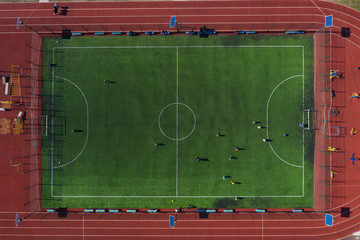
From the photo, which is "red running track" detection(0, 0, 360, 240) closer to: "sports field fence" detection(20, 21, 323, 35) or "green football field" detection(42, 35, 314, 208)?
"sports field fence" detection(20, 21, 323, 35)

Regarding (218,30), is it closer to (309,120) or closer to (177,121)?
(177,121)

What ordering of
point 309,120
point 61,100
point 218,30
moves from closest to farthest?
1. point 309,120
2. point 218,30
3. point 61,100

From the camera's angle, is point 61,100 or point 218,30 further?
point 61,100

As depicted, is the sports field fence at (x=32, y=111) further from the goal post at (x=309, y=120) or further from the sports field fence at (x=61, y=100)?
the goal post at (x=309, y=120)

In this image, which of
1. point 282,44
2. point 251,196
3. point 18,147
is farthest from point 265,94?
point 18,147

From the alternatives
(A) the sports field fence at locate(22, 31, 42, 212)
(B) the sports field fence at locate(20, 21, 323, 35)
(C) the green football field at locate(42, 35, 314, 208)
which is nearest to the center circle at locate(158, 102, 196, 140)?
(C) the green football field at locate(42, 35, 314, 208)

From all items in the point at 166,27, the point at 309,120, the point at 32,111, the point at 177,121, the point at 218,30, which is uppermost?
the point at 166,27

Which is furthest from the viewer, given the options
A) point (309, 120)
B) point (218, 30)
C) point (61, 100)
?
point (61, 100)

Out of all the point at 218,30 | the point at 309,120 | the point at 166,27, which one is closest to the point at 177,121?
the point at 166,27

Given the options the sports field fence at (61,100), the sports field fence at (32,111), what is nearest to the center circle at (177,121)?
the sports field fence at (61,100)

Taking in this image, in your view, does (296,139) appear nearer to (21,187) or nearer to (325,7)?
(325,7)
